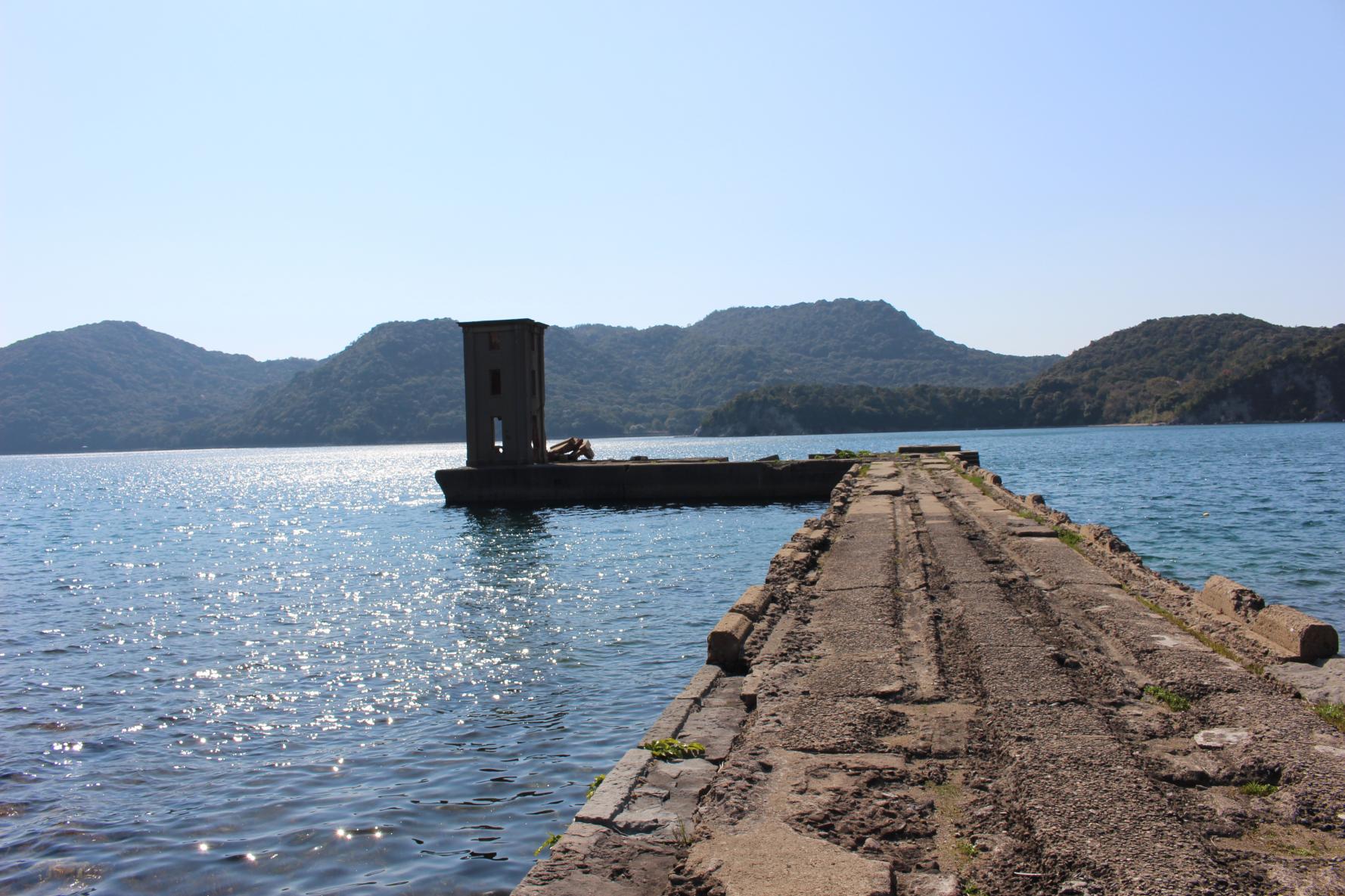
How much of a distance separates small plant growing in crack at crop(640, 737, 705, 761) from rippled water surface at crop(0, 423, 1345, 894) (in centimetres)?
154

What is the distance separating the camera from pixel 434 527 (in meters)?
35.8

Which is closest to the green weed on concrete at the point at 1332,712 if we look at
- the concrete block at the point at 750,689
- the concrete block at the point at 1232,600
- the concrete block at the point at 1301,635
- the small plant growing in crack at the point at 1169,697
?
the small plant growing in crack at the point at 1169,697

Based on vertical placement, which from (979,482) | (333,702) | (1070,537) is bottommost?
(333,702)

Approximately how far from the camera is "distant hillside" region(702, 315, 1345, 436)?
5359 inches

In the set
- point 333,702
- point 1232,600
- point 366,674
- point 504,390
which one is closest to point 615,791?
point 1232,600

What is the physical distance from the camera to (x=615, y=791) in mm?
5465

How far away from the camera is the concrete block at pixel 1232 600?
7.92 meters

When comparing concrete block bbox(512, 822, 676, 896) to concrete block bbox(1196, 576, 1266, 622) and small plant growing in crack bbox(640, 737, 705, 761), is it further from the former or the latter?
concrete block bbox(1196, 576, 1266, 622)

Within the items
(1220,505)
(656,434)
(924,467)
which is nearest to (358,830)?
(924,467)

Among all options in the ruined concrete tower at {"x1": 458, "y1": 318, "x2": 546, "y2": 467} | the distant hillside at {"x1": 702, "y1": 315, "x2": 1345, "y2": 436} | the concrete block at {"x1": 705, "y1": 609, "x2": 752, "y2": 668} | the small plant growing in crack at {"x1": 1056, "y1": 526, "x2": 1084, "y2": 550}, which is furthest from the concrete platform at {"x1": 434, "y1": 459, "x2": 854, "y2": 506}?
the distant hillside at {"x1": 702, "y1": 315, "x2": 1345, "y2": 436}

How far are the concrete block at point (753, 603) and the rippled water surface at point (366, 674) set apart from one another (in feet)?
5.28

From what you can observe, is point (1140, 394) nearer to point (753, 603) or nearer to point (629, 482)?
point (629, 482)

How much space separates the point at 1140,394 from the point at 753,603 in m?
171

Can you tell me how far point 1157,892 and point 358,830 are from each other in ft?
19.5
